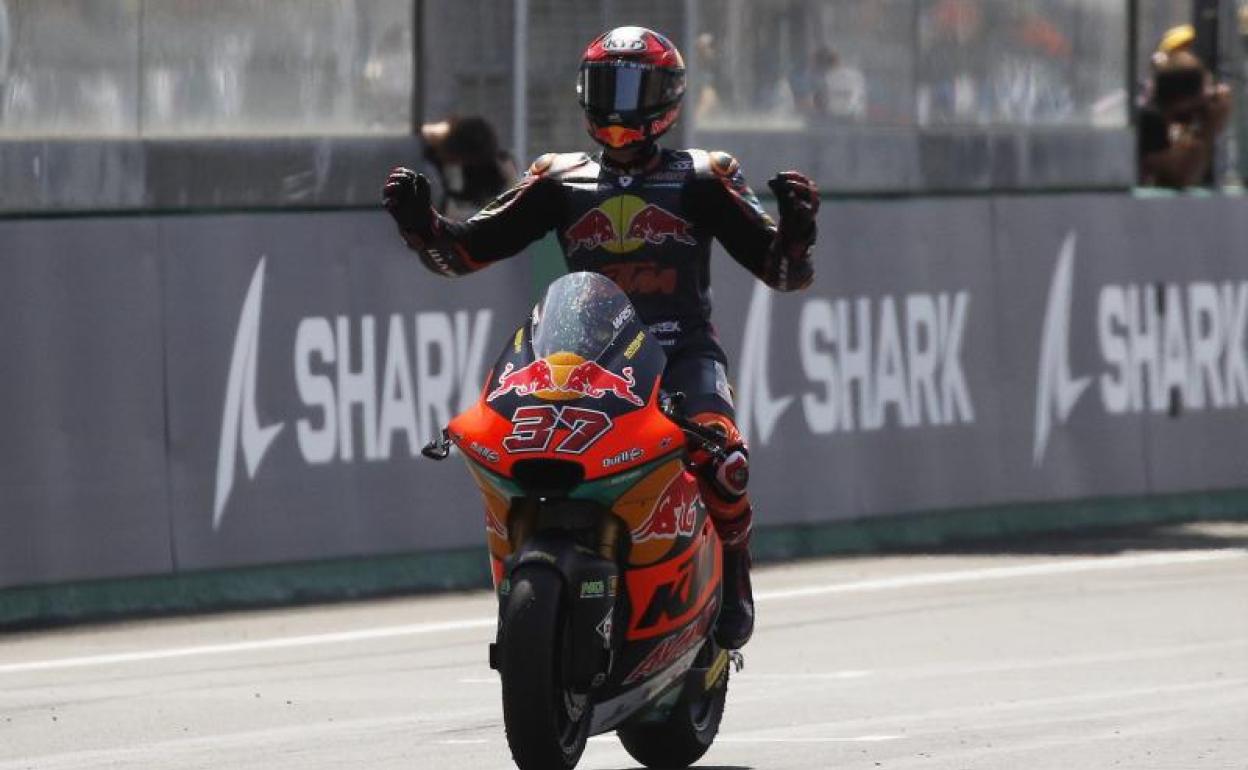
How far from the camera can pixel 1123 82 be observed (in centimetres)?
1747

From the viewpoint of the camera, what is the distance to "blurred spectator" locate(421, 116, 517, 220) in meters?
14.2

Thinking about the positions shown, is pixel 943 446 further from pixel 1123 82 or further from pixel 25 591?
pixel 25 591

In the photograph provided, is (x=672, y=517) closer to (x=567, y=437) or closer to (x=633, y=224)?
(x=567, y=437)

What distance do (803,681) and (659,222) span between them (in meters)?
2.61

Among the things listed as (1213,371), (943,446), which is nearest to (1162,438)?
(1213,371)

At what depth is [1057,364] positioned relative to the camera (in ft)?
52.9

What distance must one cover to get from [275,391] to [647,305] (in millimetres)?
4538

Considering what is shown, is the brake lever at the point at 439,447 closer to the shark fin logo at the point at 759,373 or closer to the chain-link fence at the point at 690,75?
the chain-link fence at the point at 690,75

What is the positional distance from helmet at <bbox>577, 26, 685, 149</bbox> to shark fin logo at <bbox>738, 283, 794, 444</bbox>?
613cm

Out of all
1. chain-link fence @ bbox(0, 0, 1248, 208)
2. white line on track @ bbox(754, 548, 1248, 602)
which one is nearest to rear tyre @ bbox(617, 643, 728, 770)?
white line on track @ bbox(754, 548, 1248, 602)

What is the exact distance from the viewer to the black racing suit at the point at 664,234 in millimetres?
8477

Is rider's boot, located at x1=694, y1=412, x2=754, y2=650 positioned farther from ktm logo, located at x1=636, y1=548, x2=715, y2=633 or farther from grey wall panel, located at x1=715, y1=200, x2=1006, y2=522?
grey wall panel, located at x1=715, y1=200, x2=1006, y2=522

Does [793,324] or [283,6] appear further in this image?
[793,324]

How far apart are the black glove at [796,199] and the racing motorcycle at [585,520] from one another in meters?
0.52
